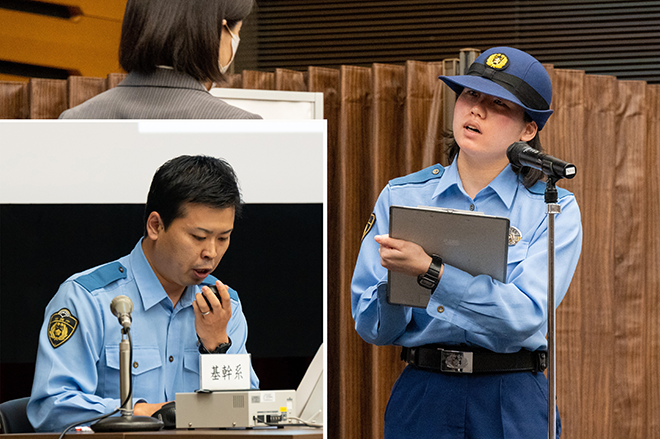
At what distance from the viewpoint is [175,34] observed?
1732 mm

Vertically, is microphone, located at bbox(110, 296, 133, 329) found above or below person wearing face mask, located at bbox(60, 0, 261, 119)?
below

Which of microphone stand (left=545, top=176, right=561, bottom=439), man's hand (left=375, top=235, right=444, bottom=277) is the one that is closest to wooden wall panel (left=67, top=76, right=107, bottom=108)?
man's hand (left=375, top=235, right=444, bottom=277)

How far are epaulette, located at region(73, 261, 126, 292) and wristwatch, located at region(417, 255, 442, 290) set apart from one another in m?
0.76

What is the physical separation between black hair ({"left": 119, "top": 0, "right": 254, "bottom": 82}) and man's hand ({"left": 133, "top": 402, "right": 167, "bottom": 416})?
2.69ft

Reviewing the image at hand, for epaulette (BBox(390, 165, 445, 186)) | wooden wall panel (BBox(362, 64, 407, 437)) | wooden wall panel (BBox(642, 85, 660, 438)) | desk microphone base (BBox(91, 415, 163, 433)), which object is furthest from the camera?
wooden wall panel (BBox(642, 85, 660, 438))

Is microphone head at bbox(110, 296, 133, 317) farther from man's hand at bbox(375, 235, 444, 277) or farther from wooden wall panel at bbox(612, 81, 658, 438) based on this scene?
wooden wall panel at bbox(612, 81, 658, 438)

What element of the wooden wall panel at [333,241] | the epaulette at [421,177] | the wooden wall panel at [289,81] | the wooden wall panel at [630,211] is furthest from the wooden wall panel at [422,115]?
the epaulette at [421,177]

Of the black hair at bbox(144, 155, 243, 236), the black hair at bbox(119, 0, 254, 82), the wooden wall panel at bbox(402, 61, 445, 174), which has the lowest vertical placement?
the black hair at bbox(144, 155, 243, 236)

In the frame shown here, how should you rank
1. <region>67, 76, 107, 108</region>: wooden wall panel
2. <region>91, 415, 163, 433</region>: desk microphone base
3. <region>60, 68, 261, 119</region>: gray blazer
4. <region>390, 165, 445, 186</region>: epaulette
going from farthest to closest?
<region>67, 76, 107, 108</region>: wooden wall panel, <region>390, 165, 445, 186</region>: epaulette, <region>60, 68, 261, 119</region>: gray blazer, <region>91, 415, 163, 433</region>: desk microphone base

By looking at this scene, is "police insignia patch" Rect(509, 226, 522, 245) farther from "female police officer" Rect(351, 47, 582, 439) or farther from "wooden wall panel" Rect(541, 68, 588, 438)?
"wooden wall panel" Rect(541, 68, 588, 438)

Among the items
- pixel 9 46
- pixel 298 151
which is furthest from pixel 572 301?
pixel 9 46

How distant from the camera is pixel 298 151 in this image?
191 centimetres

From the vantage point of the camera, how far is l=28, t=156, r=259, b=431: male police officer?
5.72ft

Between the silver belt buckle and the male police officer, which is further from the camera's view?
the silver belt buckle
